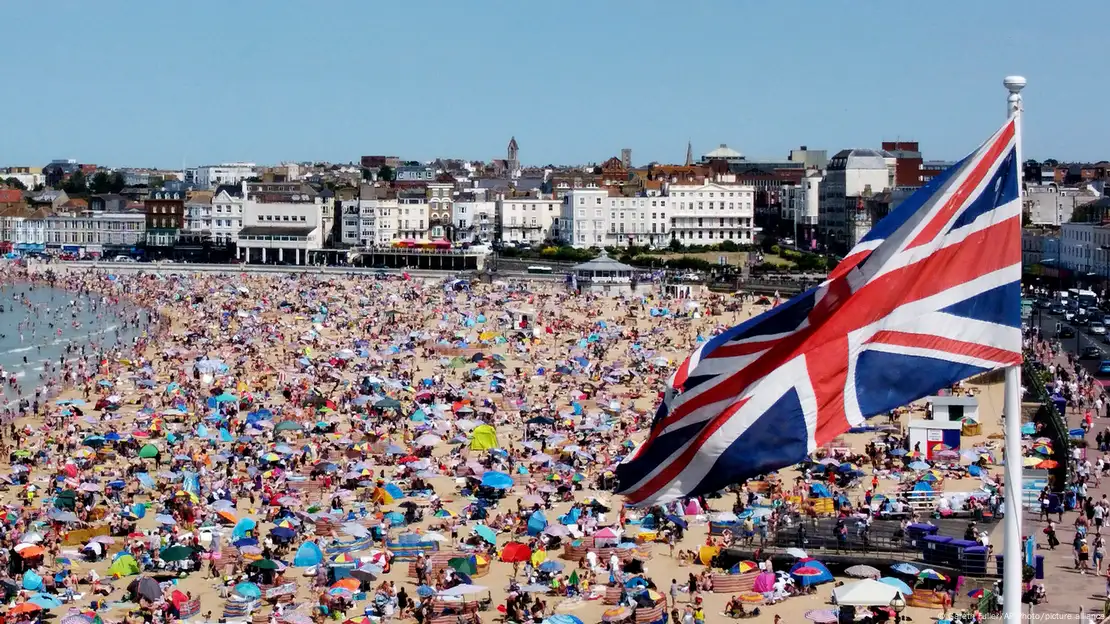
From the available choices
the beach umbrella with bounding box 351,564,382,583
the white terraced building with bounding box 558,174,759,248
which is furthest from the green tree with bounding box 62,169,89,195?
the beach umbrella with bounding box 351,564,382,583

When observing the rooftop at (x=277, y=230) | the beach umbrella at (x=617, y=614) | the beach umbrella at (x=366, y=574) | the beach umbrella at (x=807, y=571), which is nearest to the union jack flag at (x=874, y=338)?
the beach umbrella at (x=617, y=614)

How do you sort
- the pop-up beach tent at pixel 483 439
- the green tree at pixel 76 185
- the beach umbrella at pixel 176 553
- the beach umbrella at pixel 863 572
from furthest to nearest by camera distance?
the green tree at pixel 76 185 < the pop-up beach tent at pixel 483 439 < the beach umbrella at pixel 176 553 < the beach umbrella at pixel 863 572

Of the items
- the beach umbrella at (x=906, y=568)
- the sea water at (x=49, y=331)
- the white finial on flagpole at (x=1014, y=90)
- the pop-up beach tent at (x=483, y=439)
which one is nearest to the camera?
the white finial on flagpole at (x=1014, y=90)

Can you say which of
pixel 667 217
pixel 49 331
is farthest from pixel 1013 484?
pixel 667 217

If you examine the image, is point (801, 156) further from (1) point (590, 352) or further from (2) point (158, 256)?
(1) point (590, 352)

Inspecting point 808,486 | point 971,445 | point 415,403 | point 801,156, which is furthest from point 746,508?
point 801,156

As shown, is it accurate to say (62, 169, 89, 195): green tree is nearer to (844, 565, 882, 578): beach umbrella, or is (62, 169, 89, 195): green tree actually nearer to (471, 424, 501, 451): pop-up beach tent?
(471, 424, 501, 451): pop-up beach tent

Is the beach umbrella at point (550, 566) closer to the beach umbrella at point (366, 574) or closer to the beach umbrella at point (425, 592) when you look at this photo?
the beach umbrella at point (425, 592)
